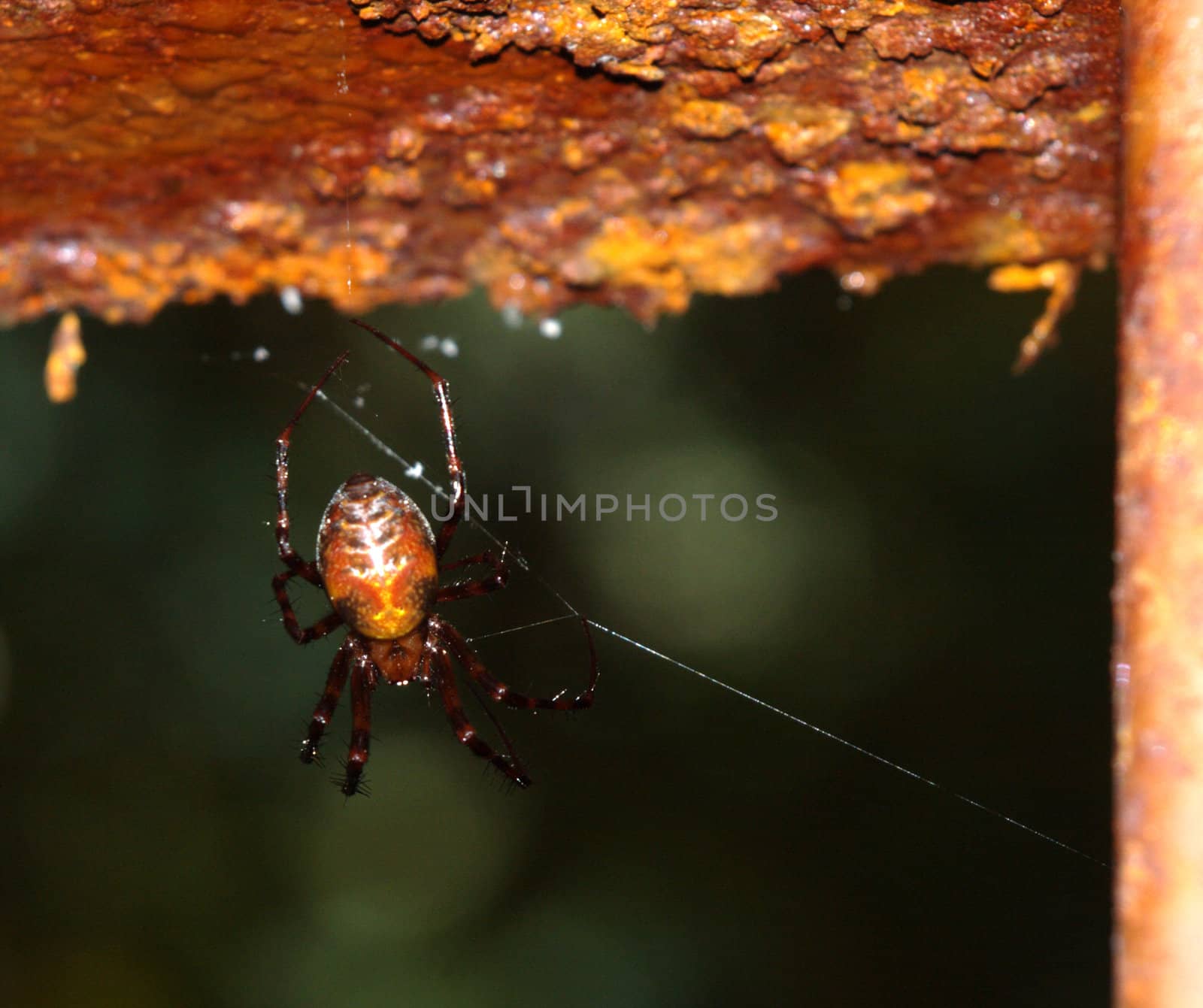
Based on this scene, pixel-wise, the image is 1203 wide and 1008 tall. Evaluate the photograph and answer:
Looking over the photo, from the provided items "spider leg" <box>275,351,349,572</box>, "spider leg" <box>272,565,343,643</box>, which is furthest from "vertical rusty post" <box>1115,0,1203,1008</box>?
"spider leg" <box>272,565,343,643</box>

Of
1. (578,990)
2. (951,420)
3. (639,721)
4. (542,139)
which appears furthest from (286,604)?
(578,990)

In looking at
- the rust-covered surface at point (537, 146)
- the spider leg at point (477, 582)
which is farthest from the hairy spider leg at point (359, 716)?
the rust-covered surface at point (537, 146)

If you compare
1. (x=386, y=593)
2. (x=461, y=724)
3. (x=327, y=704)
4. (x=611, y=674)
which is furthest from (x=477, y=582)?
(x=611, y=674)

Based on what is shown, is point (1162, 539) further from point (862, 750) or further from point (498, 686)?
point (498, 686)

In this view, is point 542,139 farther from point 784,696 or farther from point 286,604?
point 784,696

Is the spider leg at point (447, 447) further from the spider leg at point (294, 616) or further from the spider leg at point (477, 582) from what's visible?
the spider leg at point (294, 616)

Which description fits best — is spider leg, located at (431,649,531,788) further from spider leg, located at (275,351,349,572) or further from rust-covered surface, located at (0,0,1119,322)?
rust-covered surface, located at (0,0,1119,322)

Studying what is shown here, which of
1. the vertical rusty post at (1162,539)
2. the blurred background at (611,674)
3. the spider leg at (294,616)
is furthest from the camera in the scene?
the blurred background at (611,674)
